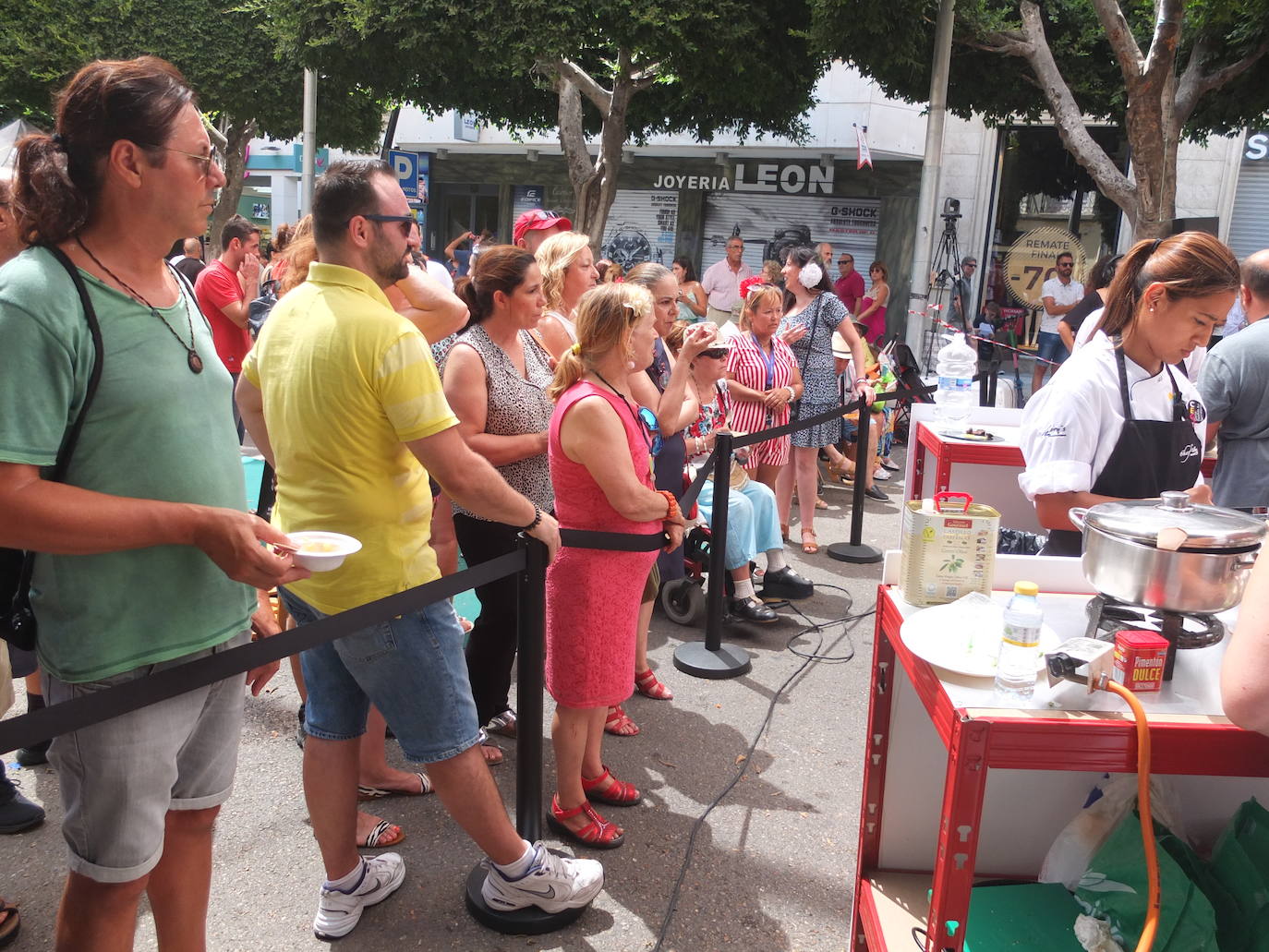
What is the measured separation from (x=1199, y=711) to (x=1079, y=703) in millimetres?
236

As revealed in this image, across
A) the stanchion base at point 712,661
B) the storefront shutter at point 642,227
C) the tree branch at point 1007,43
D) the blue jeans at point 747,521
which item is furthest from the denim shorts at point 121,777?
the storefront shutter at point 642,227

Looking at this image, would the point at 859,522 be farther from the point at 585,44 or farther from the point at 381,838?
the point at 585,44

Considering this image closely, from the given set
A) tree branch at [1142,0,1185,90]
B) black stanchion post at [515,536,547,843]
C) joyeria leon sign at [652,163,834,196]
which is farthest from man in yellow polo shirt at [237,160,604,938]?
joyeria leon sign at [652,163,834,196]

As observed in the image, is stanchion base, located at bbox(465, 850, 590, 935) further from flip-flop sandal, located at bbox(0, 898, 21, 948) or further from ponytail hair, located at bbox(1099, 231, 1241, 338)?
ponytail hair, located at bbox(1099, 231, 1241, 338)

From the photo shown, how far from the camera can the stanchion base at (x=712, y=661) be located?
4.73 metres

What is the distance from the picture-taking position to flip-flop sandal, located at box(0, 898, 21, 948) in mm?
2658

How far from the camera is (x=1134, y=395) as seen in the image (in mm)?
2947

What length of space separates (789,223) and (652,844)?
19907 millimetres

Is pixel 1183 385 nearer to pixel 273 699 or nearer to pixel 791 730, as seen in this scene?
pixel 791 730

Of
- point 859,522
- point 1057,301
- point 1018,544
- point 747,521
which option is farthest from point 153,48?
point 1018,544

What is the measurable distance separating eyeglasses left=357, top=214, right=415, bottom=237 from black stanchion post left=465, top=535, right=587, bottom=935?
0.85m

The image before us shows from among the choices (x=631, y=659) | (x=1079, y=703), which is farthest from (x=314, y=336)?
(x=1079, y=703)

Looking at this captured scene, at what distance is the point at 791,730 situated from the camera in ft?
13.9

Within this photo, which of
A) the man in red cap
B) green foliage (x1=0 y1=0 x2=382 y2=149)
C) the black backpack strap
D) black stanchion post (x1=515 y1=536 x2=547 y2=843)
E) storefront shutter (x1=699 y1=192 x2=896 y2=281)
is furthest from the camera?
storefront shutter (x1=699 y1=192 x2=896 y2=281)
